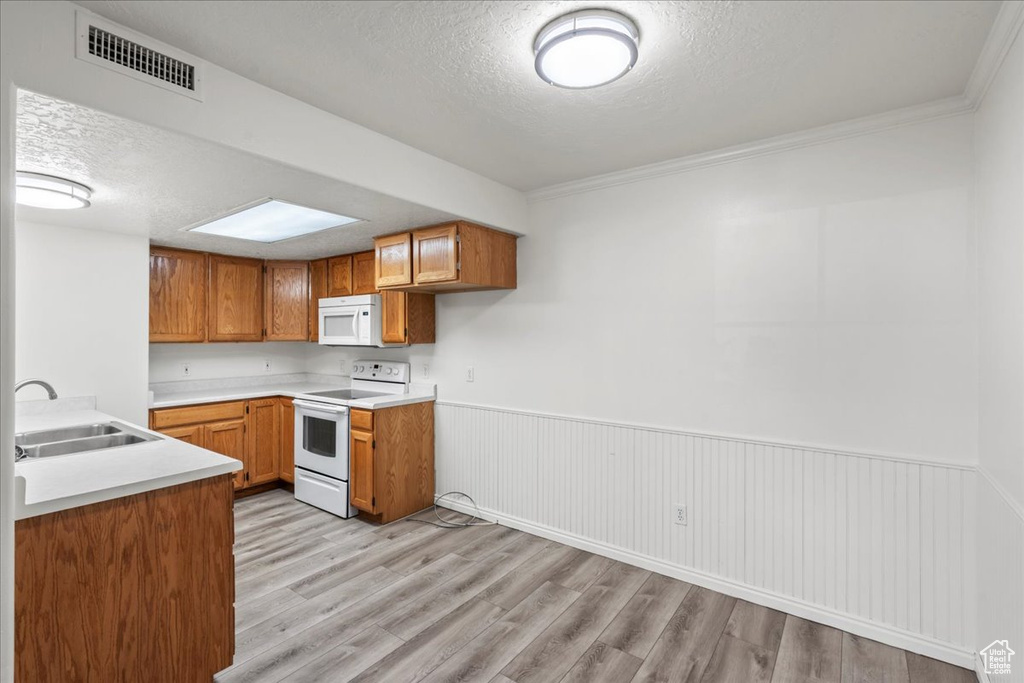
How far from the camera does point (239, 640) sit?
7.17 ft

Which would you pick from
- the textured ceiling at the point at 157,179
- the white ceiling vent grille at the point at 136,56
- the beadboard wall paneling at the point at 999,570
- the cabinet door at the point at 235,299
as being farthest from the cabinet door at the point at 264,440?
the beadboard wall paneling at the point at 999,570

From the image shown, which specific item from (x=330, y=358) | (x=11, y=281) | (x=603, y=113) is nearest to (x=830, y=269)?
(x=603, y=113)

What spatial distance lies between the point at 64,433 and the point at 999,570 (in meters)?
4.32

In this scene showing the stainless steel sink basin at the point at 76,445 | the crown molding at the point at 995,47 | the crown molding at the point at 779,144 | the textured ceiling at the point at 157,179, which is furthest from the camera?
the stainless steel sink basin at the point at 76,445

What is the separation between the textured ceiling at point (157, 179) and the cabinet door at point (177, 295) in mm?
460

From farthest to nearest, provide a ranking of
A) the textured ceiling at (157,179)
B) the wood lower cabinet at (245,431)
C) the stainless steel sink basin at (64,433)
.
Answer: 1. the wood lower cabinet at (245,431)
2. the stainless steel sink basin at (64,433)
3. the textured ceiling at (157,179)

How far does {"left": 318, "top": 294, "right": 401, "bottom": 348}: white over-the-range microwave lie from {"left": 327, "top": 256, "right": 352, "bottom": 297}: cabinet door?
14 cm

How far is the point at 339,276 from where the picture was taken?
14.5ft

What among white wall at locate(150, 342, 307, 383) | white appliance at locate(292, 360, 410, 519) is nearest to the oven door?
white appliance at locate(292, 360, 410, 519)

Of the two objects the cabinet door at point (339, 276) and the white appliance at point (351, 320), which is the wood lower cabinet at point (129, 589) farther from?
the cabinet door at point (339, 276)

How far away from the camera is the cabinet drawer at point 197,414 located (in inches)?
142

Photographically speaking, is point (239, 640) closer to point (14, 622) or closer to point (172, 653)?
point (172, 653)

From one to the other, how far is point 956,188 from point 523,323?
93.4 inches

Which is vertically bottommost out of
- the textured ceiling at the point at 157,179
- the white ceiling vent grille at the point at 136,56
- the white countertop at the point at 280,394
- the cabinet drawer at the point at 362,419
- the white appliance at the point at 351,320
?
the cabinet drawer at the point at 362,419
